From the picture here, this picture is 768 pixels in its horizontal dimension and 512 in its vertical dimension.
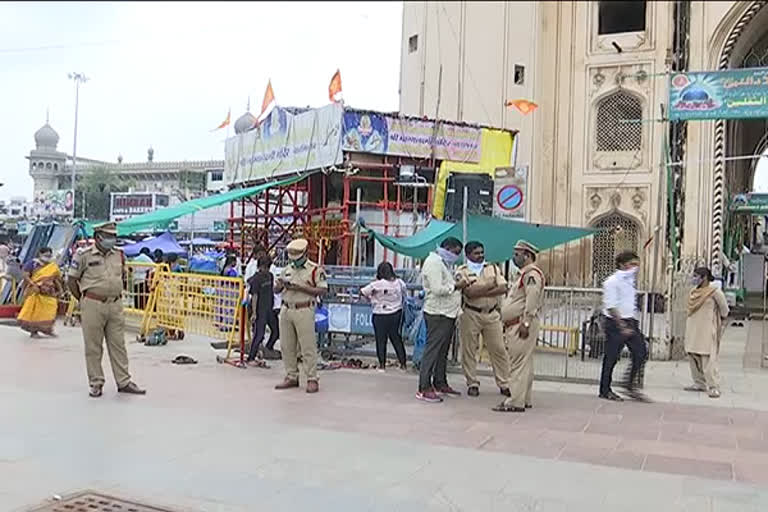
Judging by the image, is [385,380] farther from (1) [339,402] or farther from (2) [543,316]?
(2) [543,316]

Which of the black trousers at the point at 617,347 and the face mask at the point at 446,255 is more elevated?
the face mask at the point at 446,255

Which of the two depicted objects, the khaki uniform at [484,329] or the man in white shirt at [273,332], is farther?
the man in white shirt at [273,332]

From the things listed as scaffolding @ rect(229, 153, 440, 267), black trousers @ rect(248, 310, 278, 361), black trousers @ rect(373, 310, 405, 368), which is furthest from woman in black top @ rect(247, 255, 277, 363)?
scaffolding @ rect(229, 153, 440, 267)

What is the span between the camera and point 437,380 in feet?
29.3

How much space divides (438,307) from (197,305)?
5.21m

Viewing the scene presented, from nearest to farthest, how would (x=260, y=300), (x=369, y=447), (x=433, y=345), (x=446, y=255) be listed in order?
(x=369, y=447)
(x=433, y=345)
(x=446, y=255)
(x=260, y=300)

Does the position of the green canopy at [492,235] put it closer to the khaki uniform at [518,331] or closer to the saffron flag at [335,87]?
the khaki uniform at [518,331]

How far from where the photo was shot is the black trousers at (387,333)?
1059 centimetres

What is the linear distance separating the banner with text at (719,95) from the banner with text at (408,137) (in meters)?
6.58

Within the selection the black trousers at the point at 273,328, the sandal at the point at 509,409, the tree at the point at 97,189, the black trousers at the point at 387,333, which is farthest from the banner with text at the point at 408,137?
the tree at the point at 97,189

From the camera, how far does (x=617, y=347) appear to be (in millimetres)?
8789

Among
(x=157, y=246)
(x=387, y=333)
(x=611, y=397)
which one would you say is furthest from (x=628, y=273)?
(x=157, y=246)

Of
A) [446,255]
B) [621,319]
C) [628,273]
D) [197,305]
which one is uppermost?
[446,255]

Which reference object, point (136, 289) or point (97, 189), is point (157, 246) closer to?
point (136, 289)
